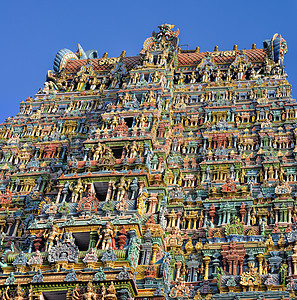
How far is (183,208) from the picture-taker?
3494 cm

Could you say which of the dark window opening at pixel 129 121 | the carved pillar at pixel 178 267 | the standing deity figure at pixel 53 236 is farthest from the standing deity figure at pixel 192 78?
the standing deity figure at pixel 53 236

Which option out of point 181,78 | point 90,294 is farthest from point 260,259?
point 181,78

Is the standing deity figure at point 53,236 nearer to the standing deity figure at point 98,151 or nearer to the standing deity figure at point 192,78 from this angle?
the standing deity figure at point 98,151

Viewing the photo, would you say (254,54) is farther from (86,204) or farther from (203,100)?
(86,204)

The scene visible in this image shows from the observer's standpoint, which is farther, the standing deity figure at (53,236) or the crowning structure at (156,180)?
the standing deity figure at (53,236)

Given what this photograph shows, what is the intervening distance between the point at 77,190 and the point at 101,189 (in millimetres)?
1477

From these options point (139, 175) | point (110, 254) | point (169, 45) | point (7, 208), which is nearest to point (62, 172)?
point (7, 208)

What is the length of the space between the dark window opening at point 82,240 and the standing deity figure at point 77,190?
243cm

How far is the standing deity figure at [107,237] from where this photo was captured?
1211 inches

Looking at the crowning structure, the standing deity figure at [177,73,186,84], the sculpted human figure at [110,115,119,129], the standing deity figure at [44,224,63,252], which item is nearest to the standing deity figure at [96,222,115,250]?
the crowning structure

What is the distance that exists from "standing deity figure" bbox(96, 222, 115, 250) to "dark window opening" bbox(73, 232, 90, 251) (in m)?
0.95

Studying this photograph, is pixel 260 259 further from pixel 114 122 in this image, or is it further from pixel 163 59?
pixel 163 59

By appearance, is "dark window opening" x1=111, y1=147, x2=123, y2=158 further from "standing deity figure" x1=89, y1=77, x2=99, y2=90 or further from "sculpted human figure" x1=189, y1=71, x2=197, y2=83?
"standing deity figure" x1=89, y1=77, x2=99, y2=90

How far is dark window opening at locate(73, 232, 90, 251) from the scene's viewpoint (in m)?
32.0
